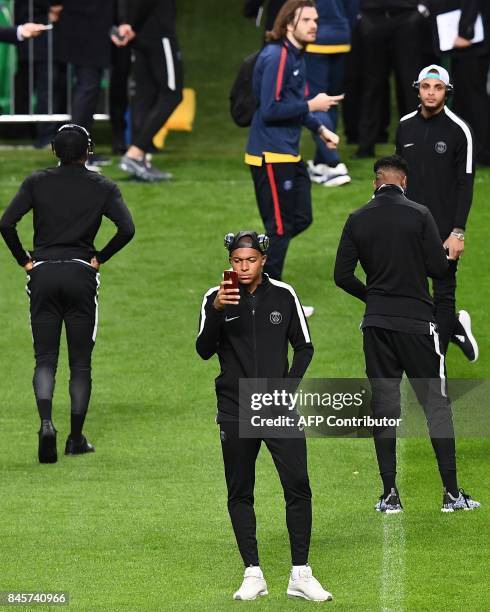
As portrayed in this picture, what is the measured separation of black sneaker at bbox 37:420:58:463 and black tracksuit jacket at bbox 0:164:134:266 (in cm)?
105

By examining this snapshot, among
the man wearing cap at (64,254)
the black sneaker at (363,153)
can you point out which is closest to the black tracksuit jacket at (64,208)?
the man wearing cap at (64,254)

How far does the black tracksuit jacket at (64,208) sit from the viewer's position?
1118 cm

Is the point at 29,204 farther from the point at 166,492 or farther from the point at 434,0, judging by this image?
the point at 434,0

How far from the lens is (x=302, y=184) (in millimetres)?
13922

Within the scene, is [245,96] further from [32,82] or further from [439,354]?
[32,82]

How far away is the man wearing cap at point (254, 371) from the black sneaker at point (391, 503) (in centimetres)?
141

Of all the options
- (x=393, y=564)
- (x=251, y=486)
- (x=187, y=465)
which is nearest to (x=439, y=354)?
(x=393, y=564)

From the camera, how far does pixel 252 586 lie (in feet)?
28.5

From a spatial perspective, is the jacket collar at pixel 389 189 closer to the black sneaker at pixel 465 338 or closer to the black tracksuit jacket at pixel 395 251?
the black tracksuit jacket at pixel 395 251

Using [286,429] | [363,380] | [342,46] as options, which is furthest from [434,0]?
[286,429]

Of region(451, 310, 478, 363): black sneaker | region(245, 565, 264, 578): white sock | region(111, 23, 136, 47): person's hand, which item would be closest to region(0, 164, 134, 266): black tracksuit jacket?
region(451, 310, 478, 363): black sneaker

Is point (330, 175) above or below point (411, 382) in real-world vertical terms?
below

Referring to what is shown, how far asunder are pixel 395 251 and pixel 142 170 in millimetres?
7906

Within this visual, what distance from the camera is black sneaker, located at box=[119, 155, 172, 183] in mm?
17312
